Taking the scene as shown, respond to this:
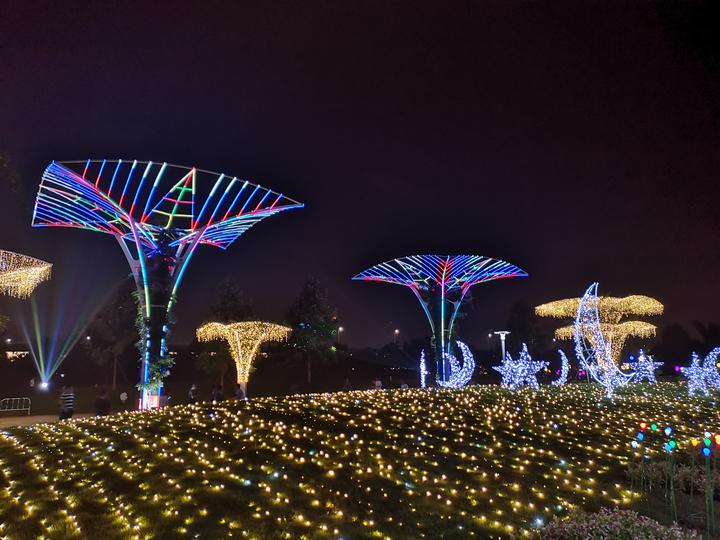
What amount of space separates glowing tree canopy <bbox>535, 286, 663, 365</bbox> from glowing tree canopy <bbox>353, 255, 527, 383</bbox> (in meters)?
6.20

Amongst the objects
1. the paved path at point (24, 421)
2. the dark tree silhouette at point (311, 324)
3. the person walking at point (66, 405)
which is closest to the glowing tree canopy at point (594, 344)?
the person walking at point (66, 405)

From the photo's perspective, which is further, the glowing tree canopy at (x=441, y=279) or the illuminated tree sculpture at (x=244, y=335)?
the glowing tree canopy at (x=441, y=279)

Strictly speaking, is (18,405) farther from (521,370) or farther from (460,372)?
(521,370)

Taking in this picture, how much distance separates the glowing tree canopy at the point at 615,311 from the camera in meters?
30.3

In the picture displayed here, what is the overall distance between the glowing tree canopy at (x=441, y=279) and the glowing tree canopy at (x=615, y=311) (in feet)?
20.3

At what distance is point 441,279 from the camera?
25.5m

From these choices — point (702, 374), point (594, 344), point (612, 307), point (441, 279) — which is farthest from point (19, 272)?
point (612, 307)

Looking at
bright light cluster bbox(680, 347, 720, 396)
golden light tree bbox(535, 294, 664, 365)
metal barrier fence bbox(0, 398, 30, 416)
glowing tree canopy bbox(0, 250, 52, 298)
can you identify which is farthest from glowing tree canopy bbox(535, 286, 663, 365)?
metal barrier fence bbox(0, 398, 30, 416)

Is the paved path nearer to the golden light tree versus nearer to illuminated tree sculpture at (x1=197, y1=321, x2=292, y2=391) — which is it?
illuminated tree sculpture at (x1=197, y1=321, x2=292, y2=391)

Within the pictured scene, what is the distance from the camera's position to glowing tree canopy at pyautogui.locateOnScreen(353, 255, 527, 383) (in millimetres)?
24616

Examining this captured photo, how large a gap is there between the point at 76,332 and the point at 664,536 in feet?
147

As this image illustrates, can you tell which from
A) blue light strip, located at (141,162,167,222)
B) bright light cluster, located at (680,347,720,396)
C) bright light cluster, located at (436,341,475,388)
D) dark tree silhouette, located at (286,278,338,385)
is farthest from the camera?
dark tree silhouette, located at (286,278,338,385)

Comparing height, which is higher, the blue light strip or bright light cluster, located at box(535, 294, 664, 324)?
the blue light strip

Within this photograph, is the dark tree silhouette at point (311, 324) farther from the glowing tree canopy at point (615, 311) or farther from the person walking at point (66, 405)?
the person walking at point (66, 405)
